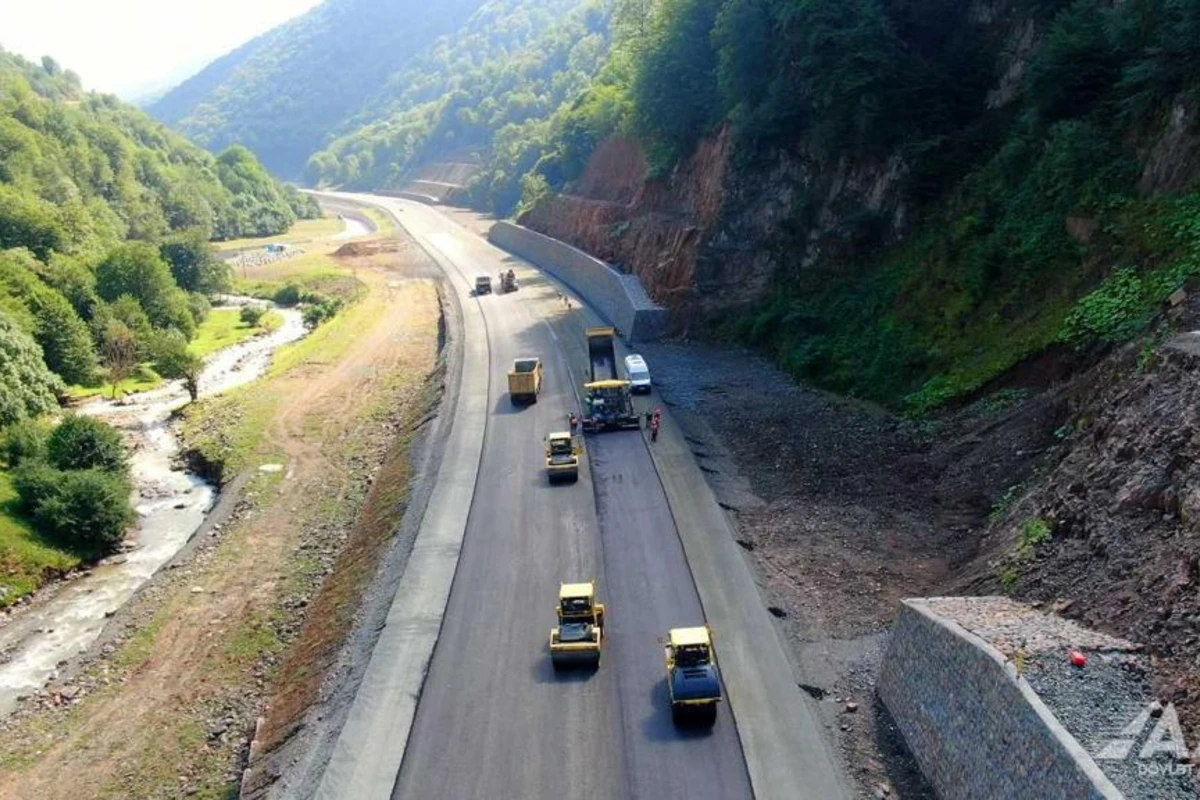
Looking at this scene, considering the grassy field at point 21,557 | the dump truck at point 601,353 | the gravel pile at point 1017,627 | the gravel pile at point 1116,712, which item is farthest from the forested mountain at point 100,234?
the gravel pile at point 1116,712

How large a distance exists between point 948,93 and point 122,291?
2655 inches

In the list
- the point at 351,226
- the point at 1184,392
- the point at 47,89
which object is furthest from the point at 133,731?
the point at 47,89

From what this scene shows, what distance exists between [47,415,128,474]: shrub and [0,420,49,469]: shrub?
50 centimetres

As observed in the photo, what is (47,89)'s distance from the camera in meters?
199

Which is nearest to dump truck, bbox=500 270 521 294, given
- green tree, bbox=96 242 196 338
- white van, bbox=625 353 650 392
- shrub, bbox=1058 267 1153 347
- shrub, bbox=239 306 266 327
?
shrub, bbox=239 306 266 327

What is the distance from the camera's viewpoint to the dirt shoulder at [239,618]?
26844 mm

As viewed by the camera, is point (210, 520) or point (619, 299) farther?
point (619, 299)

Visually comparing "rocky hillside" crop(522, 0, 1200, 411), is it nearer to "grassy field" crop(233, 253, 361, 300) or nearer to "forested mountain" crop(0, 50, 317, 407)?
"forested mountain" crop(0, 50, 317, 407)

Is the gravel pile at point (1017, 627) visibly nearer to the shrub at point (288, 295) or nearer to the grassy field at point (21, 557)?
the grassy field at point (21, 557)

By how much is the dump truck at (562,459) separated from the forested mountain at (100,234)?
3208 cm

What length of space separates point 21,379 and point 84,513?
16769 mm

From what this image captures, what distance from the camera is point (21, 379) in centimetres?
5191

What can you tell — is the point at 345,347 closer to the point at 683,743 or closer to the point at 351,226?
the point at 683,743

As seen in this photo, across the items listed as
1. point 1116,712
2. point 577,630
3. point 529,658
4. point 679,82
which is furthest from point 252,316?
point 1116,712
